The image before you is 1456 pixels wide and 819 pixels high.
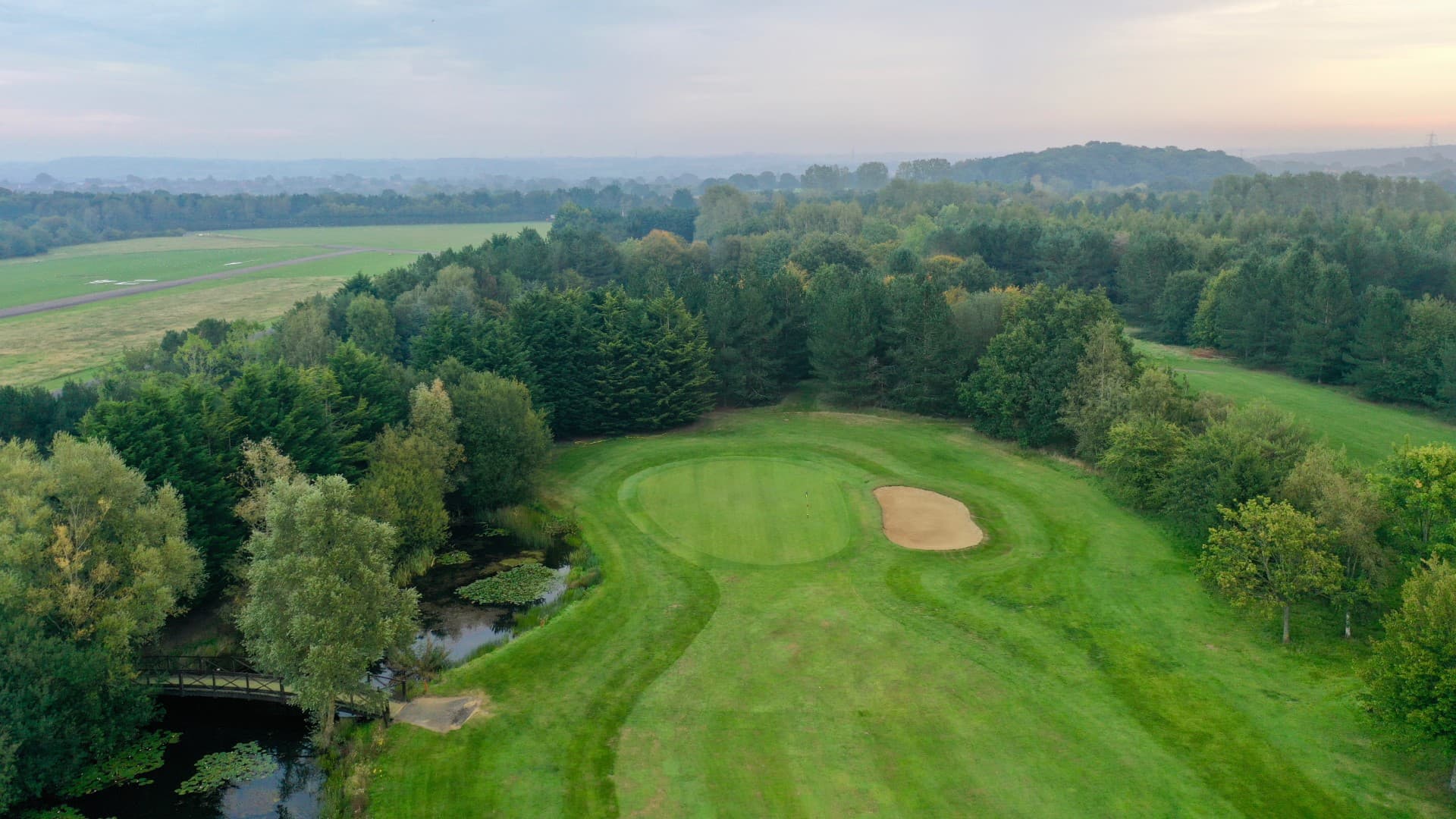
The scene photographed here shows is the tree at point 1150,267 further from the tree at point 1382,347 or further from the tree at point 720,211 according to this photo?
the tree at point 720,211

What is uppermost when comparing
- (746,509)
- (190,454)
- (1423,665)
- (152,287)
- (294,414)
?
(152,287)

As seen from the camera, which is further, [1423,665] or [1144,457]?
[1144,457]

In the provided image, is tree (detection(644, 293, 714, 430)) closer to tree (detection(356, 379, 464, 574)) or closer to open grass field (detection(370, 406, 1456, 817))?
open grass field (detection(370, 406, 1456, 817))

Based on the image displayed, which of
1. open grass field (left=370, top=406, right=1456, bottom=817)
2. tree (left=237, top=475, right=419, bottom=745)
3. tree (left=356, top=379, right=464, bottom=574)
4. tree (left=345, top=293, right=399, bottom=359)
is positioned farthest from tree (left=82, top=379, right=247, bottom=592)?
tree (left=345, top=293, right=399, bottom=359)

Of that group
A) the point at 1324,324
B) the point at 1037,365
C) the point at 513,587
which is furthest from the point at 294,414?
the point at 1324,324

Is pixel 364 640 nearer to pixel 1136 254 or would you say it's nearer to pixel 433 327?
pixel 433 327

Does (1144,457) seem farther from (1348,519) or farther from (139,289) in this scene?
(139,289)

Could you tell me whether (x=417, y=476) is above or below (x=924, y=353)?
below
